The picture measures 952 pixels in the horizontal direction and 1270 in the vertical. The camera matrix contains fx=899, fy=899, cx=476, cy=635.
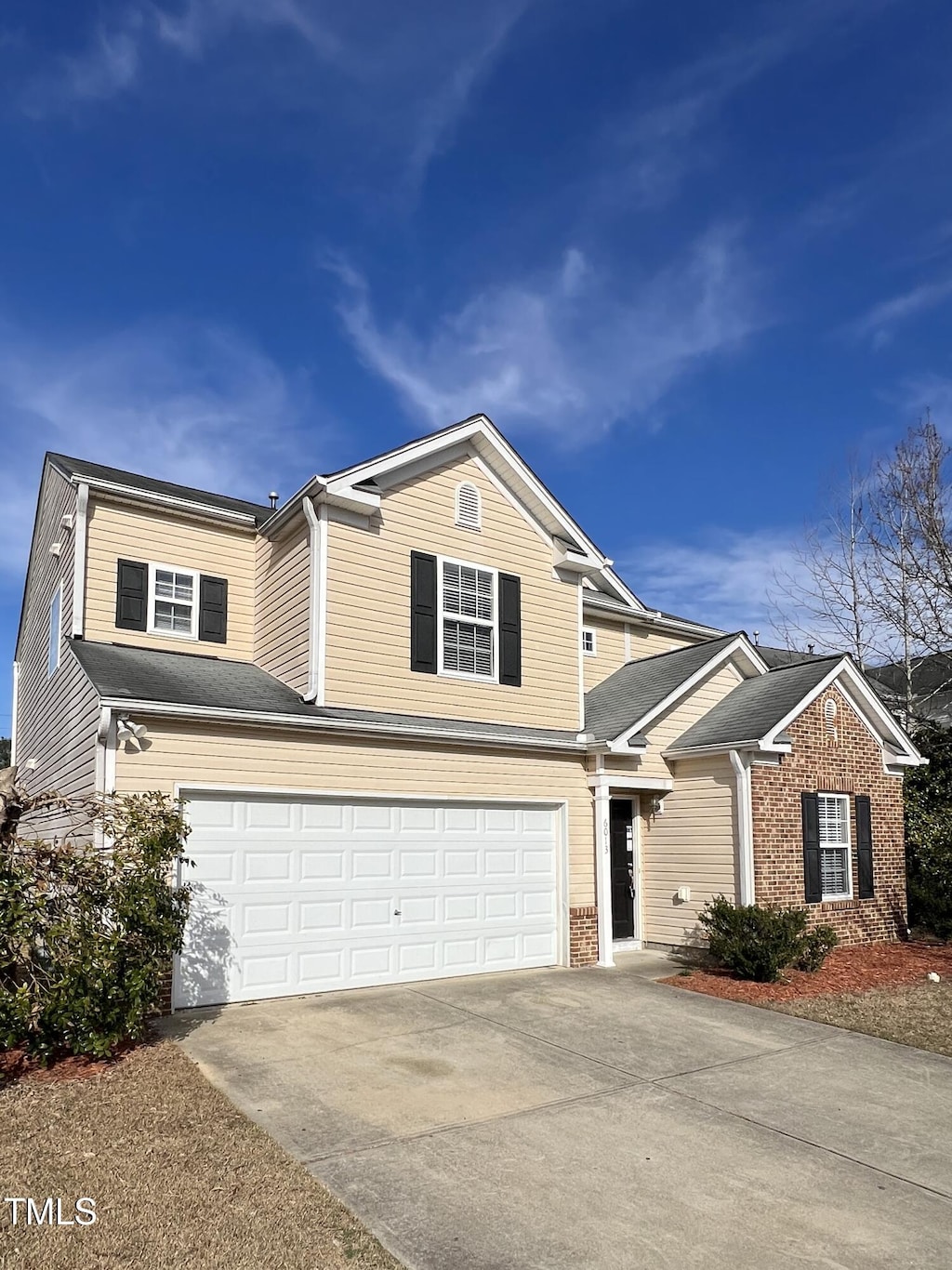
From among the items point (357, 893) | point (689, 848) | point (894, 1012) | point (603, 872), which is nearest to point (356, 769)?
point (357, 893)

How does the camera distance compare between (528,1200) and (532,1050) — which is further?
(532,1050)

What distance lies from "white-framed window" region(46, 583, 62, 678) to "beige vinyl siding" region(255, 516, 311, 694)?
2.88 m

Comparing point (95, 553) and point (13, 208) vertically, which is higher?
point (13, 208)

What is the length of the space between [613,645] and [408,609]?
6287mm

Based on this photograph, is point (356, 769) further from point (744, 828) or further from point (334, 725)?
point (744, 828)

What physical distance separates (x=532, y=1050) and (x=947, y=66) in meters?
13.1

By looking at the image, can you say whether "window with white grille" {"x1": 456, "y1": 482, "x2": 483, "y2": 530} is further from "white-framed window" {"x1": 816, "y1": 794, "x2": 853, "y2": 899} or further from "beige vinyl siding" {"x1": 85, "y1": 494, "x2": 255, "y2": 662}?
"white-framed window" {"x1": 816, "y1": 794, "x2": 853, "y2": 899}

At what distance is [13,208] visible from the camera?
12203 millimetres

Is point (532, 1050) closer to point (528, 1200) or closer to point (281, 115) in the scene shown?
point (528, 1200)

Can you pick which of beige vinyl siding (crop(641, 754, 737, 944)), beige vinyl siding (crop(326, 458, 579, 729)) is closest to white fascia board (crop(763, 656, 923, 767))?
beige vinyl siding (crop(641, 754, 737, 944))

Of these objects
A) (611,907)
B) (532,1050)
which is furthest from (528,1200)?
(611,907)

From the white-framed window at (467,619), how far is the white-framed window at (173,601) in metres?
3.61

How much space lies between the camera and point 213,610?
43.4 ft

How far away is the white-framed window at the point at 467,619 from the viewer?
1309cm
